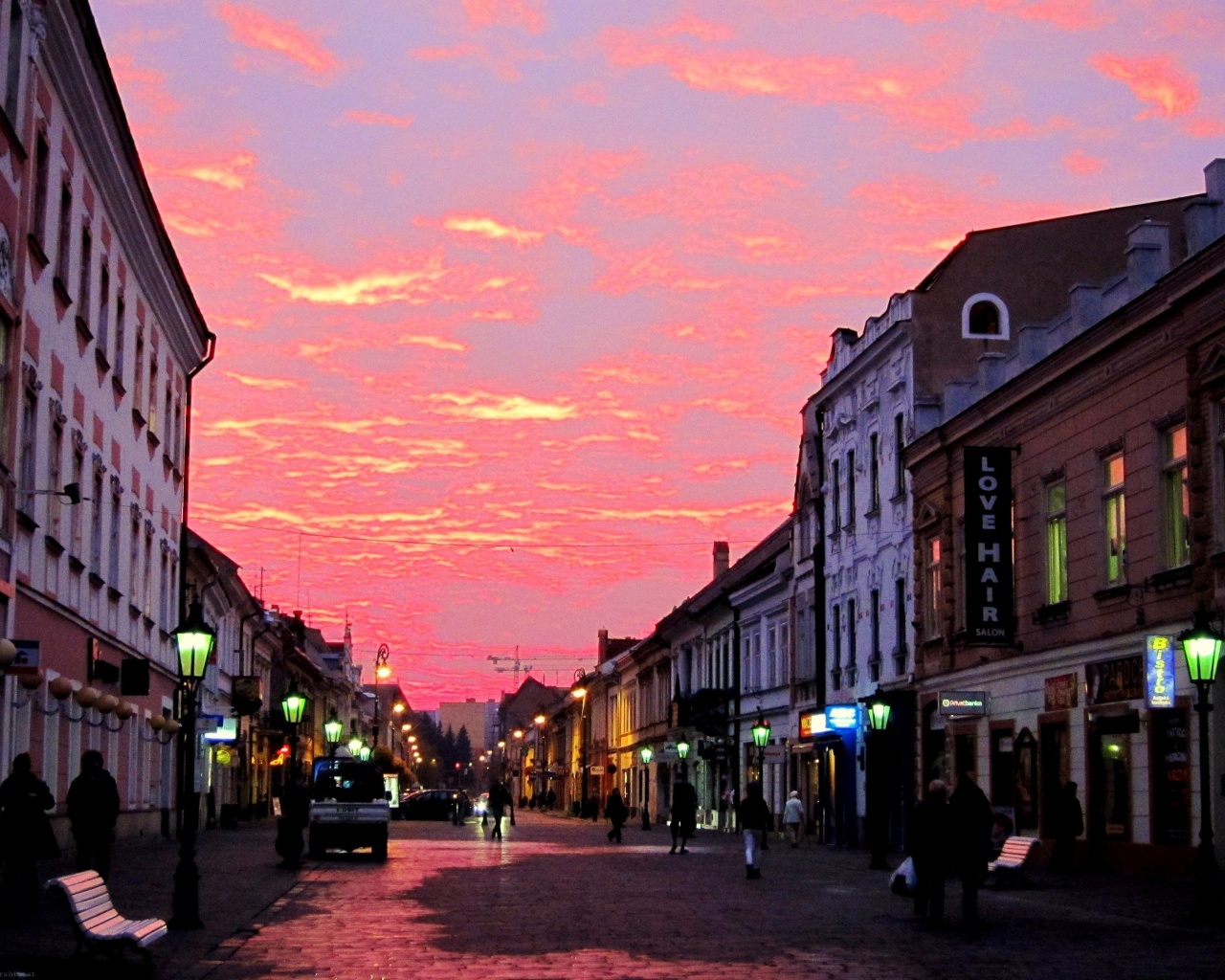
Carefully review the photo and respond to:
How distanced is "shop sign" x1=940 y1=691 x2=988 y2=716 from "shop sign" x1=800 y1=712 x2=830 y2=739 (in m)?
10.9

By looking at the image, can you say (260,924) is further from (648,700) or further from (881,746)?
(648,700)

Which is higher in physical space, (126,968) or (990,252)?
(990,252)

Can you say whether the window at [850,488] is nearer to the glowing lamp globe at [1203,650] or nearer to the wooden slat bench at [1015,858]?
the wooden slat bench at [1015,858]

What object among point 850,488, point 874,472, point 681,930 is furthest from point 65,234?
point 850,488

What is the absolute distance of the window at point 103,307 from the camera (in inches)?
1286

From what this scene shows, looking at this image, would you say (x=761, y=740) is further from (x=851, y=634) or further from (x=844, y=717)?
(x=844, y=717)

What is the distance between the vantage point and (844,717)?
44938 mm

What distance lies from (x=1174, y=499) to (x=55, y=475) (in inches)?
681

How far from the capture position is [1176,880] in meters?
27.0

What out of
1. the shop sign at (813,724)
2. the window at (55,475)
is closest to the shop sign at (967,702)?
the shop sign at (813,724)

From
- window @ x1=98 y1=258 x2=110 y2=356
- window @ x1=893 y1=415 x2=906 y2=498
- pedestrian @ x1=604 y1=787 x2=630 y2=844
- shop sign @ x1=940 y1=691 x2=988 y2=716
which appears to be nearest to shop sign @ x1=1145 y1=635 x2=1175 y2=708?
shop sign @ x1=940 y1=691 x2=988 y2=716

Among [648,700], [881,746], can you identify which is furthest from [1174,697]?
[648,700]

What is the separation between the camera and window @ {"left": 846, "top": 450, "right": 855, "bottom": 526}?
155ft

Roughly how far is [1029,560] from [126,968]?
75.3ft
